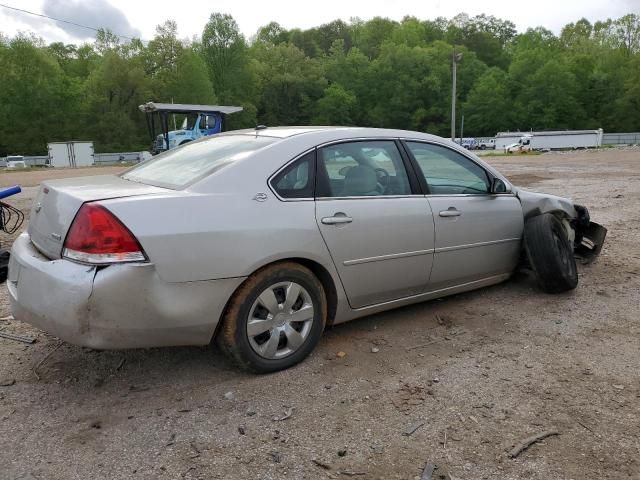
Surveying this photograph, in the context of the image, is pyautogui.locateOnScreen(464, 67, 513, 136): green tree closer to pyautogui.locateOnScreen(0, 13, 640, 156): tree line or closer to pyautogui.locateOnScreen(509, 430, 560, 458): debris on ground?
pyautogui.locateOnScreen(0, 13, 640, 156): tree line

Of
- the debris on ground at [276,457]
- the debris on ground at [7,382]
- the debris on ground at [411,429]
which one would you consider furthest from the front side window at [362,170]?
the debris on ground at [7,382]

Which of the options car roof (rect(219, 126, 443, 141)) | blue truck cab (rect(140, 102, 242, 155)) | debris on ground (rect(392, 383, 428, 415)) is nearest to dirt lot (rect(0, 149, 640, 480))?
debris on ground (rect(392, 383, 428, 415))

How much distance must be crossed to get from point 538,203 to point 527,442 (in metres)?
2.79

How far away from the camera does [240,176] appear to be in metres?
3.23

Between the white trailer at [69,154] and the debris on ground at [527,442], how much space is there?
4304 centimetres

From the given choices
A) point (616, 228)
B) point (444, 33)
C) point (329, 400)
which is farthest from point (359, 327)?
point (444, 33)

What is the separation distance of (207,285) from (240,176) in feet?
2.26

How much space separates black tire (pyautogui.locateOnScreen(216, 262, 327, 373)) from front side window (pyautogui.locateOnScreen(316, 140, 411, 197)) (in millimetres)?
567

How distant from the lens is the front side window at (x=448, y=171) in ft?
13.7

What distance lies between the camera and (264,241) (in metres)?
3.13

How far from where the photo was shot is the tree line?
211 feet

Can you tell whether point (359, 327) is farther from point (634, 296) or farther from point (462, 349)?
point (634, 296)


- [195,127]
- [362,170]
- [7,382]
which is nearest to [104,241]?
[7,382]

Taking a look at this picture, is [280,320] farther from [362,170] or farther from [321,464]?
[362,170]
